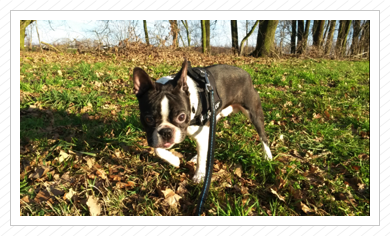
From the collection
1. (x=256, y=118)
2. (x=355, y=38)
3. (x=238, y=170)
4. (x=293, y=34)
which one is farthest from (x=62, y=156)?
(x=355, y=38)

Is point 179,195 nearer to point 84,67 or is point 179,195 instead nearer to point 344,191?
point 344,191

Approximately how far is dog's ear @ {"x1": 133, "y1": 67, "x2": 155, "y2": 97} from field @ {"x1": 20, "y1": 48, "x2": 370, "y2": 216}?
1121 mm

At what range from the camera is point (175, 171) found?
3354 millimetres

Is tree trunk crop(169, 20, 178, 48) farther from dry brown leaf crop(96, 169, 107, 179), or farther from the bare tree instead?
dry brown leaf crop(96, 169, 107, 179)

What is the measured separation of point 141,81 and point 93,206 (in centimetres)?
156

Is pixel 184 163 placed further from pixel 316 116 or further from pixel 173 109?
pixel 316 116

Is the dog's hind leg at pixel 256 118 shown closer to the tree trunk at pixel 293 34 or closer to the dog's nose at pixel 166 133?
the dog's nose at pixel 166 133

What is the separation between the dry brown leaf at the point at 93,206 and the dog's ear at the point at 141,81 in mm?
1368

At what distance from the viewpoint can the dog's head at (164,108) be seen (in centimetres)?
277

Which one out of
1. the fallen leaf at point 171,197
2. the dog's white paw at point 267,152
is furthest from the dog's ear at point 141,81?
the dog's white paw at point 267,152

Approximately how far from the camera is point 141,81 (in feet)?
9.72

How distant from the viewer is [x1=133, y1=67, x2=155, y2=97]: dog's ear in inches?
113

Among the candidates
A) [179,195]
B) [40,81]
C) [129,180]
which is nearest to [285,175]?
[179,195]

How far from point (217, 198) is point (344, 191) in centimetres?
162
